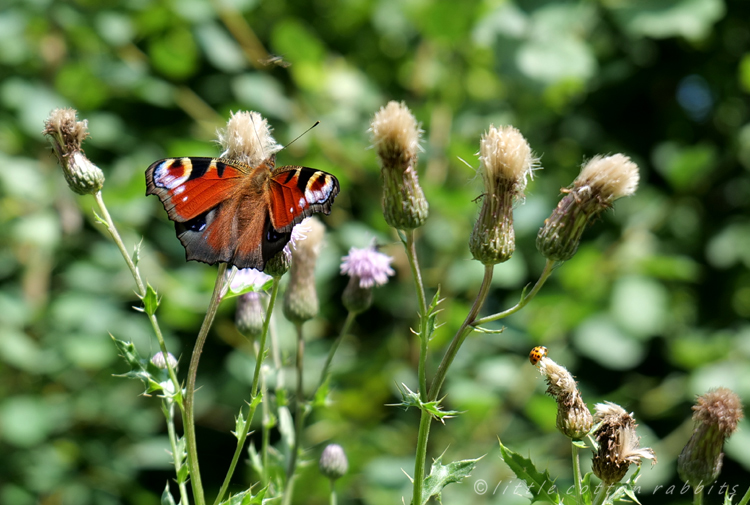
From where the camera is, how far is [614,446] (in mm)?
1533

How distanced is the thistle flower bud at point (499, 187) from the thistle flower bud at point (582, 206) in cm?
10

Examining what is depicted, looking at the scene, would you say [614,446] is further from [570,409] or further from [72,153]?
[72,153]

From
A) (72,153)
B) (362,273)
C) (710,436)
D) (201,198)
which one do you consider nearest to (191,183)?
(201,198)

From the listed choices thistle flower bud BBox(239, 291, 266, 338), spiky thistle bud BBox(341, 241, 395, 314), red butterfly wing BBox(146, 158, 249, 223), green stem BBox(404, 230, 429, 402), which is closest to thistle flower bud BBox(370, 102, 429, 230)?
green stem BBox(404, 230, 429, 402)

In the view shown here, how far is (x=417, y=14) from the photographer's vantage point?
12.0ft

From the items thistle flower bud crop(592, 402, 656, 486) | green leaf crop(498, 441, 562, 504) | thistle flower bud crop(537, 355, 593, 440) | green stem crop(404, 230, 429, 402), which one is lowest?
green leaf crop(498, 441, 562, 504)

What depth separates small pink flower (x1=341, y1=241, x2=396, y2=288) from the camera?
2.19 meters

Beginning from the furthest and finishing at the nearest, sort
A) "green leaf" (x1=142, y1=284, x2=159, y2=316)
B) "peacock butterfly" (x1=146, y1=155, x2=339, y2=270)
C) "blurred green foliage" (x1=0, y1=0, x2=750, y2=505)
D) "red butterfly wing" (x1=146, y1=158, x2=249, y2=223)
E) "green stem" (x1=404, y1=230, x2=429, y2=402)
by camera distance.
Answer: "blurred green foliage" (x1=0, y1=0, x2=750, y2=505), "red butterfly wing" (x1=146, y1=158, x2=249, y2=223), "peacock butterfly" (x1=146, y1=155, x2=339, y2=270), "green leaf" (x1=142, y1=284, x2=159, y2=316), "green stem" (x1=404, y1=230, x2=429, y2=402)

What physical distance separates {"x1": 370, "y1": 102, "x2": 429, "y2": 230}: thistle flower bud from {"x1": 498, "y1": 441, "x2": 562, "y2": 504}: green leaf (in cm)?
59

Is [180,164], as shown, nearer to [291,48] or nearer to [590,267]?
[291,48]

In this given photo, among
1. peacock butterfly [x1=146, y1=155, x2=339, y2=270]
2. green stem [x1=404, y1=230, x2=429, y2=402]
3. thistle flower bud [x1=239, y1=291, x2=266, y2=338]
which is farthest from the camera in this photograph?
thistle flower bud [x1=239, y1=291, x2=266, y2=338]

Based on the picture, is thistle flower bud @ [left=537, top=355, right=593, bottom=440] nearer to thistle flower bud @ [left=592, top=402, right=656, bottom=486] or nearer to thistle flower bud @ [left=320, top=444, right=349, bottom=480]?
thistle flower bud @ [left=592, top=402, right=656, bottom=486]

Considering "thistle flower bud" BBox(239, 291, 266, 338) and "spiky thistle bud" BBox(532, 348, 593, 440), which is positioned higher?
"spiky thistle bud" BBox(532, 348, 593, 440)

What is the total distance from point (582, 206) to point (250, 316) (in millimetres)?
1124
